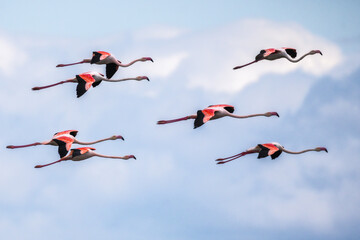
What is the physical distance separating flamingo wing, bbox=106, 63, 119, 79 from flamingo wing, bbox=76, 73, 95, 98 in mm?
3771

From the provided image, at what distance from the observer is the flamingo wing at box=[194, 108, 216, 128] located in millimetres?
46438

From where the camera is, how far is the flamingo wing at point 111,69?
54.1 m

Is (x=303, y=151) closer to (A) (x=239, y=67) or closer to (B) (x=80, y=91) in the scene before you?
(A) (x=239, y=67)

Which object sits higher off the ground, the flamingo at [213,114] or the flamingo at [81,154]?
the flamingo at [213,114]

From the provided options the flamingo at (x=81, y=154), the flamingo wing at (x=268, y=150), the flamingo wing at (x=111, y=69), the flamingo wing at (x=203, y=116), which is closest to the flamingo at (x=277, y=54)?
the flamingo wing at (x=203, y=116)

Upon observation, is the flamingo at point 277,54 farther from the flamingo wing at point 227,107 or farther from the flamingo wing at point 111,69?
the flamingo wing at point 111,69

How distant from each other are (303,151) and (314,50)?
16.9 feet

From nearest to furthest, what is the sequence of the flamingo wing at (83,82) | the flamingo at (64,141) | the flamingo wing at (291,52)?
the flamingo at (64,141) < the flamingo wing at (83,82) < the flamingo wing at (291,52)

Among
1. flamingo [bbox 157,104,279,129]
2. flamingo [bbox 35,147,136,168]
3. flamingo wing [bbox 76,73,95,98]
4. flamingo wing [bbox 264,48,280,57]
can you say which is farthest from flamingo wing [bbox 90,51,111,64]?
flamingo wing [bbox 264,48,280,57]

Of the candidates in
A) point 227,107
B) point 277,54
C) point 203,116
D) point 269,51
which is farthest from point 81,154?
point 277,54

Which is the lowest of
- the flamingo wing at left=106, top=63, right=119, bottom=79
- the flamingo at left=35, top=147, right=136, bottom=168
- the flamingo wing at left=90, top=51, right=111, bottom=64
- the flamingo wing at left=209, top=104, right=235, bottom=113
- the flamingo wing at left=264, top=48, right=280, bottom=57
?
the flamingo at left=35, top=147, right=136, bottom=168

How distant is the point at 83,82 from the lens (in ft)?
161

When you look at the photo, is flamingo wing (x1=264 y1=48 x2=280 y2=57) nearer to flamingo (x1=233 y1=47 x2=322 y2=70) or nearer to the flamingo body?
flamingo (x1=233 y1=47 x2=322 y2=70)

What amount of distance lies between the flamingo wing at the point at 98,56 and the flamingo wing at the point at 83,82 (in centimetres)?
205
